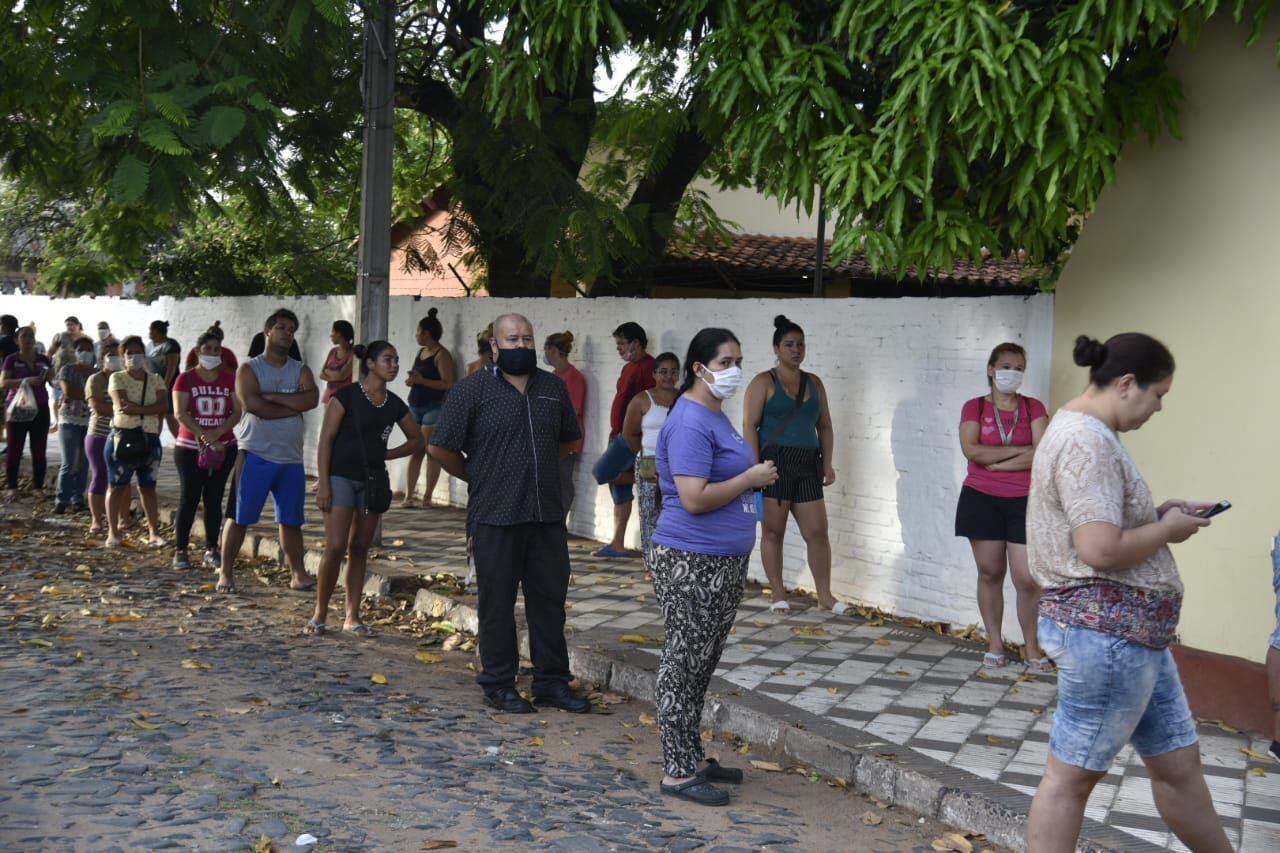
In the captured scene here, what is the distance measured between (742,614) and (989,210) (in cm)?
321

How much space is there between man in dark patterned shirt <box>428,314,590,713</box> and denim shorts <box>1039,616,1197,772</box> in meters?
3.33

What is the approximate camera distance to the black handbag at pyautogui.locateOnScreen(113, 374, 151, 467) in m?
11.2

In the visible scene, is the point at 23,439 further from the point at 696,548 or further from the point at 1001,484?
the point at 696,548

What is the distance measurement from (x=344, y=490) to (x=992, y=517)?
378cm

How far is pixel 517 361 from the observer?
6.90m

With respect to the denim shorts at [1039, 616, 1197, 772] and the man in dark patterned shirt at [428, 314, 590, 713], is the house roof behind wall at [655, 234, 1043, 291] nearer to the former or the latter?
the man in dark patterned shirt at [428, 314, 590, 713]

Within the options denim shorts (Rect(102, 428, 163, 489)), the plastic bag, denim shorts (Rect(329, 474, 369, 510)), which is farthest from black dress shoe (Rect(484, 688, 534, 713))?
the plastic bag

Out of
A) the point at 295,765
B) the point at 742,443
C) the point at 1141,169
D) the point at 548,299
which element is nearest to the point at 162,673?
the point at 295,765

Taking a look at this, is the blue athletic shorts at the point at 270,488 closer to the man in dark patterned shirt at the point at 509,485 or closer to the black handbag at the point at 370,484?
the black handbag at the point at 370,484

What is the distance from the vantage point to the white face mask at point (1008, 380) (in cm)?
747

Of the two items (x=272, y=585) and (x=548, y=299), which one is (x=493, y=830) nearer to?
(x=272, y=585)

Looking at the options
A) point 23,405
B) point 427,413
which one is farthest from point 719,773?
→ point 23,405

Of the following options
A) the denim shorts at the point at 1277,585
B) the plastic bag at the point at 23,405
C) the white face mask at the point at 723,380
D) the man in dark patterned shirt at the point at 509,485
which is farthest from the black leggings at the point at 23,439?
the denim shorts at the point at 1277,585

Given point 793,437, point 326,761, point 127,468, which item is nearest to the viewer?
point 326,761
